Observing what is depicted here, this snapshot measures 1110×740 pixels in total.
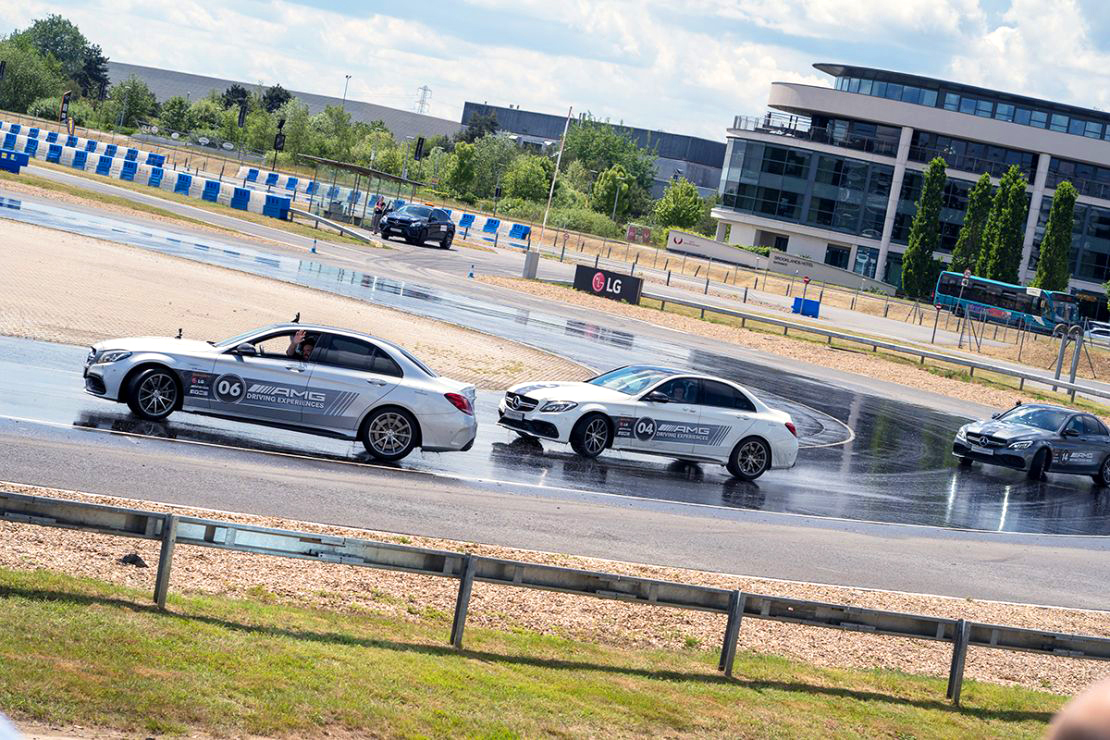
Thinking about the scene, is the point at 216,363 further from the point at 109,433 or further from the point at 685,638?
the point at 685,638

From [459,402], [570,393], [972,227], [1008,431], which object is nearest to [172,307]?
[570,393]

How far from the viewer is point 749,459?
2053cm

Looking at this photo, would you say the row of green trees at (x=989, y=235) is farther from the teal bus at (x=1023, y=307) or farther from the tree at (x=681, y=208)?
the tree at (x=681, y=208)

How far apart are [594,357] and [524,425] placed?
40.7 feet

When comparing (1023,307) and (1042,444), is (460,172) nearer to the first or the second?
(1023,307)

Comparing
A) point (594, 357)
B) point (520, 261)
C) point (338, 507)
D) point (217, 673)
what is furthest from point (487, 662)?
point (520, 261)

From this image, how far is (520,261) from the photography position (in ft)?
211

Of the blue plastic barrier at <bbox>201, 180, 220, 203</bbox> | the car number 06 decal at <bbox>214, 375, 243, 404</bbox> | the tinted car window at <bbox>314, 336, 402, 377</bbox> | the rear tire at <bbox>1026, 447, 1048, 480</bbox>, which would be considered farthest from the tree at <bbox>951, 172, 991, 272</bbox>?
the car number 06 decal at <bbox>214, 375, 243, 404</bbox>

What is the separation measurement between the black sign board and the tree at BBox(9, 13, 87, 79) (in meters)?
156

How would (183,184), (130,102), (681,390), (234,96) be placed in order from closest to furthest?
(681,390) → (183,184) → (130,102) → (234,96)

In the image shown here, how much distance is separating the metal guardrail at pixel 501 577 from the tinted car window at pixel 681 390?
390 inches

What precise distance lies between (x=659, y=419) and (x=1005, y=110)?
294 ft

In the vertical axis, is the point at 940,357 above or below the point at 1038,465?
above

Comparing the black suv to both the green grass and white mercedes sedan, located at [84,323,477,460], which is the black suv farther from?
the green grass
